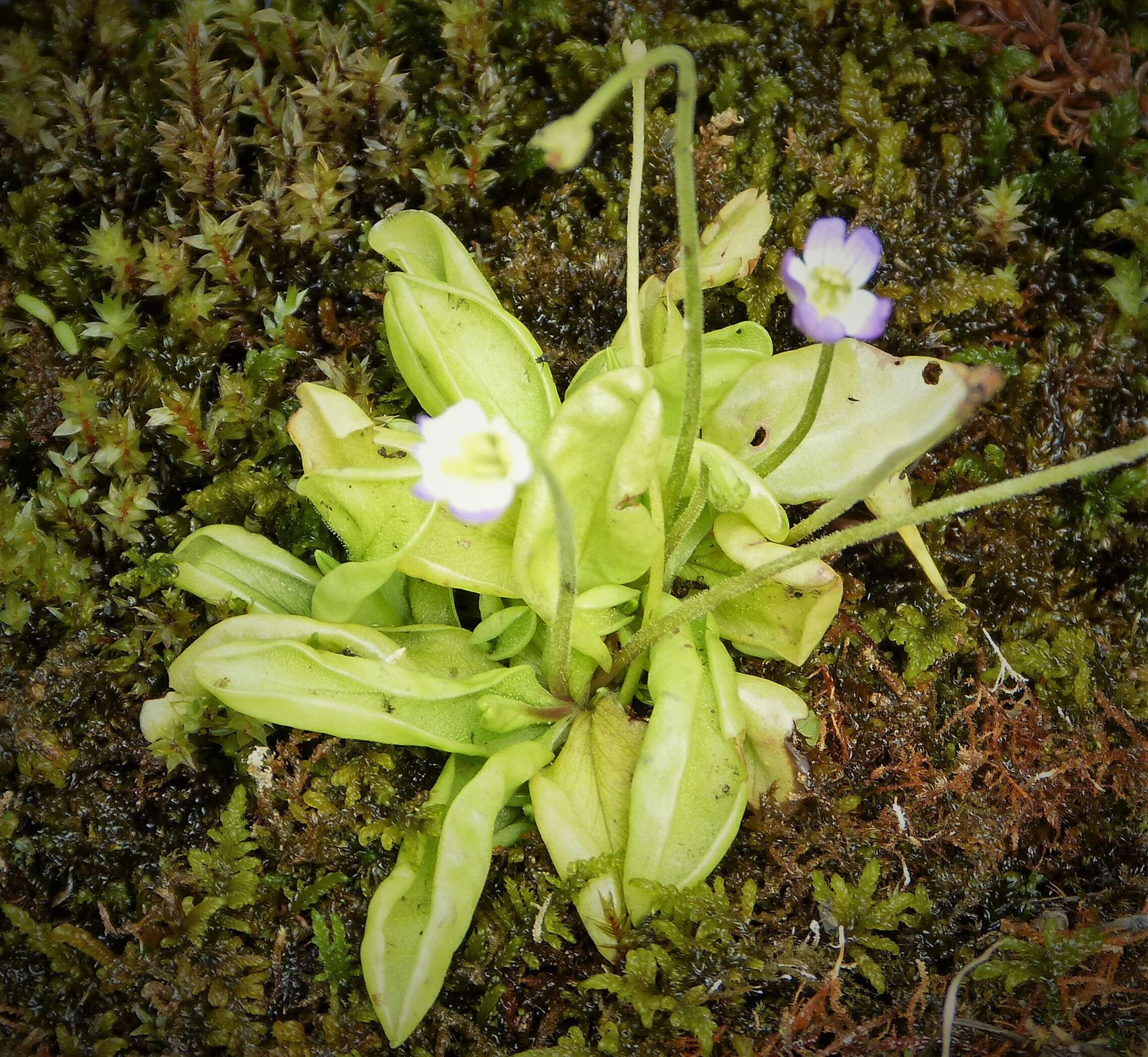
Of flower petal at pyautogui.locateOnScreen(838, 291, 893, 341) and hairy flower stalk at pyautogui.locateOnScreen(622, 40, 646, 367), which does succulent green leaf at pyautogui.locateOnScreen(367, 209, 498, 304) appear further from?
flower petal at pyautogui.locateOnScreen(838, 291, 893, 341)

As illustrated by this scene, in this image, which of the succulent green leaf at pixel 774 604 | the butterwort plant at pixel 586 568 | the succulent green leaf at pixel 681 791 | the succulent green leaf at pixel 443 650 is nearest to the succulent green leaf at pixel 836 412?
the butterwort plant at pixel 586 568

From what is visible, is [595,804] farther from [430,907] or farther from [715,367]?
[715,367]

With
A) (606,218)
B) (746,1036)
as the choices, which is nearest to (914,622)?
(746,1036)

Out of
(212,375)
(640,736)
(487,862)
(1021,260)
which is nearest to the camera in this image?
(487,862)

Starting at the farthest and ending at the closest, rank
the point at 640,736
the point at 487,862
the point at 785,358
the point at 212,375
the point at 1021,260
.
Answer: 1. the point at 1021,260
2. the point at 212,375
3. the point at 785,358
4. the point at 640,736
5. the point at 487,862

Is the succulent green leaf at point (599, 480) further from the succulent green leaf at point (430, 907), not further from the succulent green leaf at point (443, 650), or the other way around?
the succulent green leaf at point (430, 907)

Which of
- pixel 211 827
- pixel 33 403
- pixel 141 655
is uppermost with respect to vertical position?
pixel 33 403

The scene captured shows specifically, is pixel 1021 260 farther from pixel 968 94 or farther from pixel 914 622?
pixel 914 622

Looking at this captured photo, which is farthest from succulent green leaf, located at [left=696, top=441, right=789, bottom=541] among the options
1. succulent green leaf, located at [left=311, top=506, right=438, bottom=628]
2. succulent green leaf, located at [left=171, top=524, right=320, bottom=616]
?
succulent green leaf, located at [left=171, top=524, right=320, bottom=616]

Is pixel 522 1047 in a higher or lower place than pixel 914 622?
lower
